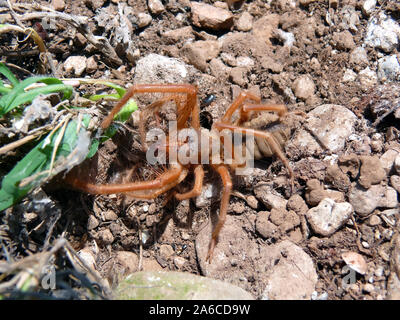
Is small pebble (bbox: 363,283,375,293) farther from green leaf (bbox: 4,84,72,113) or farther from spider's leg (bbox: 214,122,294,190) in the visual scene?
green leaf (bbox: 4,84,72,113)

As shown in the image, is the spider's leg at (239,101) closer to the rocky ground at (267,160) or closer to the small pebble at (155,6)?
the rocky ground at (267,160)

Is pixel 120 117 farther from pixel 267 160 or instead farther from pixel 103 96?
pixel 267 160

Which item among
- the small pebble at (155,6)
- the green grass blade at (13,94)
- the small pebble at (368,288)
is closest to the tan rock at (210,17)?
the small pebble at (155,6)

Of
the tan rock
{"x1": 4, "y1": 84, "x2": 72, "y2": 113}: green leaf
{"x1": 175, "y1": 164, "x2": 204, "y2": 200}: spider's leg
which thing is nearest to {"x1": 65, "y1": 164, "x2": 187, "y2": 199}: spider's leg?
{"x1": 175, "y1": 164, "x2": 204, "y2": 200}: spider's leg

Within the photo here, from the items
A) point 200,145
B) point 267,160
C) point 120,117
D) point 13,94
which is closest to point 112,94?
point 120,117

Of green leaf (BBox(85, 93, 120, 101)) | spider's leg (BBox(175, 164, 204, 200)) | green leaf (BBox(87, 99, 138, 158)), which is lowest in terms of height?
spider's leg (BBox(175, 164, 204, 200))

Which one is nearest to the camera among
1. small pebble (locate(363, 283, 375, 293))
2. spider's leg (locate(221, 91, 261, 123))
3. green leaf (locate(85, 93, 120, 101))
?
small pebble (locate(363, 283, 375, 293))
